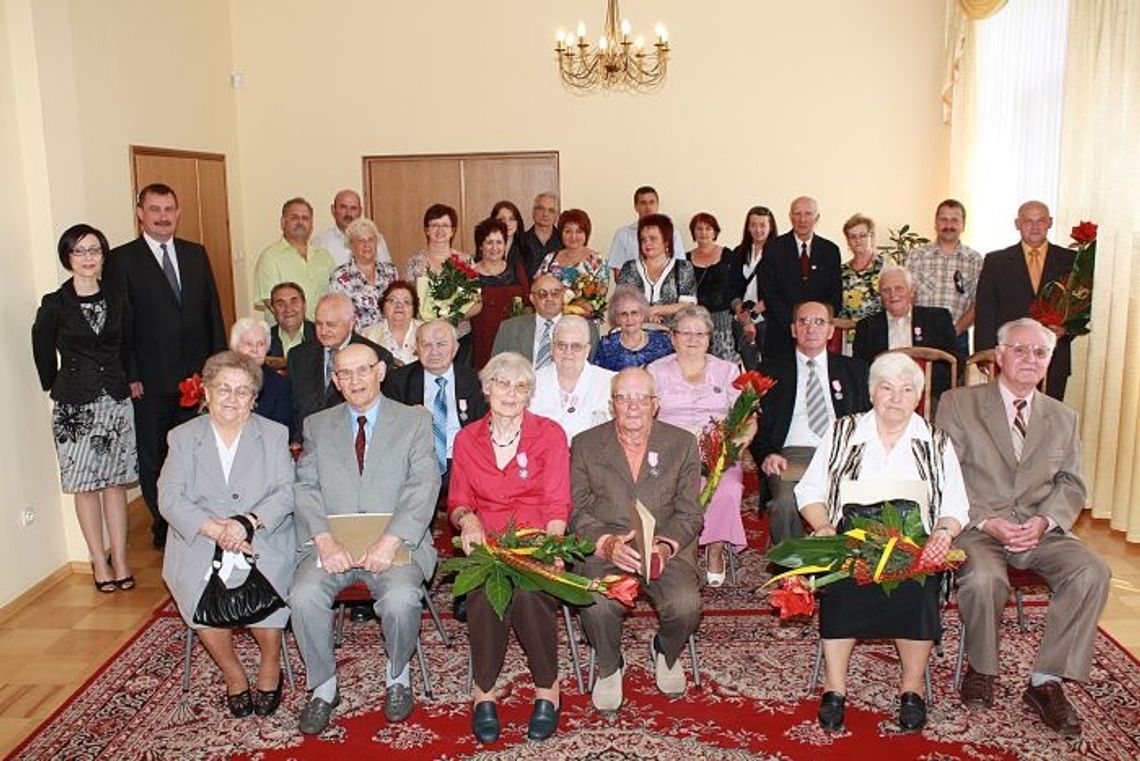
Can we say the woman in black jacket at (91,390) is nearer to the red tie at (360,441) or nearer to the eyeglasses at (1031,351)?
the red tie at (360,441)

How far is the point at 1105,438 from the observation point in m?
6.07

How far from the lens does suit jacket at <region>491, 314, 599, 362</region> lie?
19.5 feet

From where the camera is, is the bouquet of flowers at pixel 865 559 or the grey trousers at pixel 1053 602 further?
the grey trousers at pixel 1053 602

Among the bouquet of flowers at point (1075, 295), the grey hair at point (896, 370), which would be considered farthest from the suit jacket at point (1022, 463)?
the bouquet of flowers at point (1075, 295)

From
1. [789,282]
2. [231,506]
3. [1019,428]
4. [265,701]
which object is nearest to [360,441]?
[231,506]

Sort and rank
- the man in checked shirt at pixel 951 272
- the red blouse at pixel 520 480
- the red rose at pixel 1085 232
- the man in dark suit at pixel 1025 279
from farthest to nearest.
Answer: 1. the man in checked shirt at pixel 951 272
2. the man in dark suit at pixel 1025 279
3. the red rose at pixel 1085 232
4. the red blouse at pixel 520 480

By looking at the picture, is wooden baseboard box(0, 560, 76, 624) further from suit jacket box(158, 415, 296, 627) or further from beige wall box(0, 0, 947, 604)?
beige wall box(0, 0, 947, 604)

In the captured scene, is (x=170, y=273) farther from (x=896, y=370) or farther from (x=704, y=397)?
(x=896, y=370)

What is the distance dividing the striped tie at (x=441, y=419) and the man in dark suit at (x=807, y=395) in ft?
4.90

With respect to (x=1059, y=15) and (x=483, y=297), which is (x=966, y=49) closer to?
(x=1059, y=15)

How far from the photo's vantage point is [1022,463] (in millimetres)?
4199

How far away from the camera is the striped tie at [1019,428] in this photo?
422 cm

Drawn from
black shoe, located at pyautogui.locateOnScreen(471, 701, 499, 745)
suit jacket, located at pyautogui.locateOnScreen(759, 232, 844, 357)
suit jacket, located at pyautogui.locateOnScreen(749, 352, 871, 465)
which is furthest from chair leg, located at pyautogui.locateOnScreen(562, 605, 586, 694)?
suit jacket, located at pyautogui.locateOnScreen(759, 232, 844, 357)

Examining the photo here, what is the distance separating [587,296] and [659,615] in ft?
9.14
